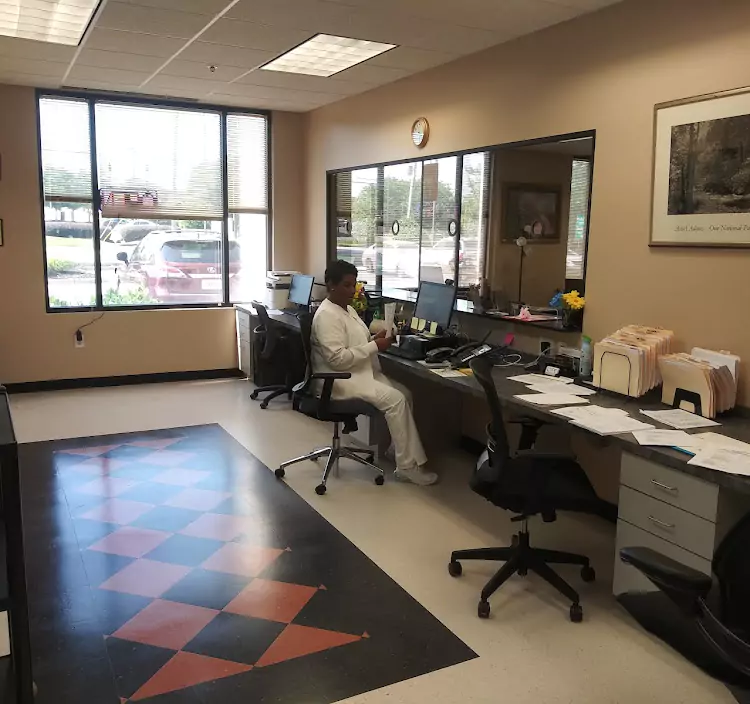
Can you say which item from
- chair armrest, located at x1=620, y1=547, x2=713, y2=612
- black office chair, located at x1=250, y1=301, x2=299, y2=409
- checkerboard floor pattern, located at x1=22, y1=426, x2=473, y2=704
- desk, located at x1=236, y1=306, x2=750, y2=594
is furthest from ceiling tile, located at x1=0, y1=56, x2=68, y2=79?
chair armrest, located at x1=620, y1=547, x2=713, y2=612

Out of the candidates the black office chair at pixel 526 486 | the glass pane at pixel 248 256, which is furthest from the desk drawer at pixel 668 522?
the glass pane at pixel 248 256

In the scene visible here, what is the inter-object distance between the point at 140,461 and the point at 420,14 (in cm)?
317

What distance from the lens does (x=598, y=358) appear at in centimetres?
336

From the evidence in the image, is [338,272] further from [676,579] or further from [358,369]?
[676,579]

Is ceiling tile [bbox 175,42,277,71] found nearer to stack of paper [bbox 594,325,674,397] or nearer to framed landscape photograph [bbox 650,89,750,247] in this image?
framed landscape photograph [bbox 650,89,750,247]

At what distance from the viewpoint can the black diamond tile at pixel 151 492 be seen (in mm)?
3905

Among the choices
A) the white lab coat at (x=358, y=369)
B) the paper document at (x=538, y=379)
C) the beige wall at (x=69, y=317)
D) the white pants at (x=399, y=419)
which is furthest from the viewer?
the beige wall at (x=69, y=317)

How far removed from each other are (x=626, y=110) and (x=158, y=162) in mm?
4591

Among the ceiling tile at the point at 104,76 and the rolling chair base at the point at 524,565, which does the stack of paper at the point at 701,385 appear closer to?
the rolling chair base at the point at 524,565

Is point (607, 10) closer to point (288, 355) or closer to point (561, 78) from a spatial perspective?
point (561, 78)

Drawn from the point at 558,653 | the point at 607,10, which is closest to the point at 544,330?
the point at 607,10

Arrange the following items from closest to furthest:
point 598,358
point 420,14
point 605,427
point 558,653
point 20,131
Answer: point 558,653 < point 605,427 < point 598,358 < point 420,14 < point 20,131

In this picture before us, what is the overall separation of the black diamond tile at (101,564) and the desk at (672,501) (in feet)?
6.46

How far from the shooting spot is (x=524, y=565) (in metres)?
2.95
